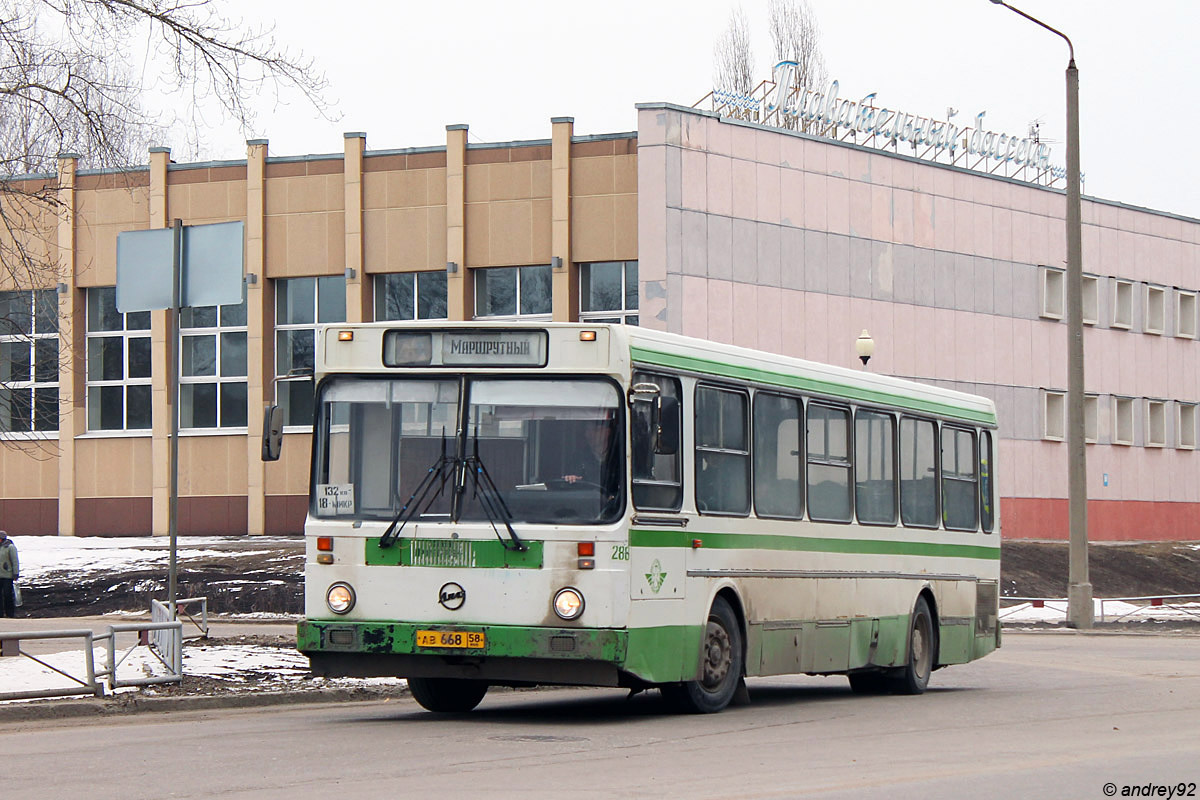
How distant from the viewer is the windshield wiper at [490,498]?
42.9ft

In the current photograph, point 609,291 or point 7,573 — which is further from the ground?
point 609,291

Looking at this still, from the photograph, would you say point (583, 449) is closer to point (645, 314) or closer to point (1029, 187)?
point (645, 314)

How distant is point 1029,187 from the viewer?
55.5m

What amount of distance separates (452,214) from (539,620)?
3378cm

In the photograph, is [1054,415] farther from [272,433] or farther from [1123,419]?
[272,433]

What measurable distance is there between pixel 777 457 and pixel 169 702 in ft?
18.1

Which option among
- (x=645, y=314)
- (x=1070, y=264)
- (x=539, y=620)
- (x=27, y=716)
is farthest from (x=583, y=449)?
(x=645, y=314)

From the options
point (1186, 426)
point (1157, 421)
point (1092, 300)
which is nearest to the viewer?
point (1092, 300)

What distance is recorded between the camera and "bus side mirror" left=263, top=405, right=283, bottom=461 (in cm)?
1356

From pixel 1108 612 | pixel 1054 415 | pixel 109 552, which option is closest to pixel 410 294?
pixel 109 552

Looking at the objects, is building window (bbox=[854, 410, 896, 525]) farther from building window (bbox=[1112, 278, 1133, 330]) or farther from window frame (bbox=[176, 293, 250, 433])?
building window (bbox=[1112, 278, 1133, 330])

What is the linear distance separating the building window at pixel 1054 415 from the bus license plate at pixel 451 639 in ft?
147

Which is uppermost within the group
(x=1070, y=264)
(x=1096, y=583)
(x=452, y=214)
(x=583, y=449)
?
(x=452, y=214)

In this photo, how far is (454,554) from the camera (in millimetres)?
13250
